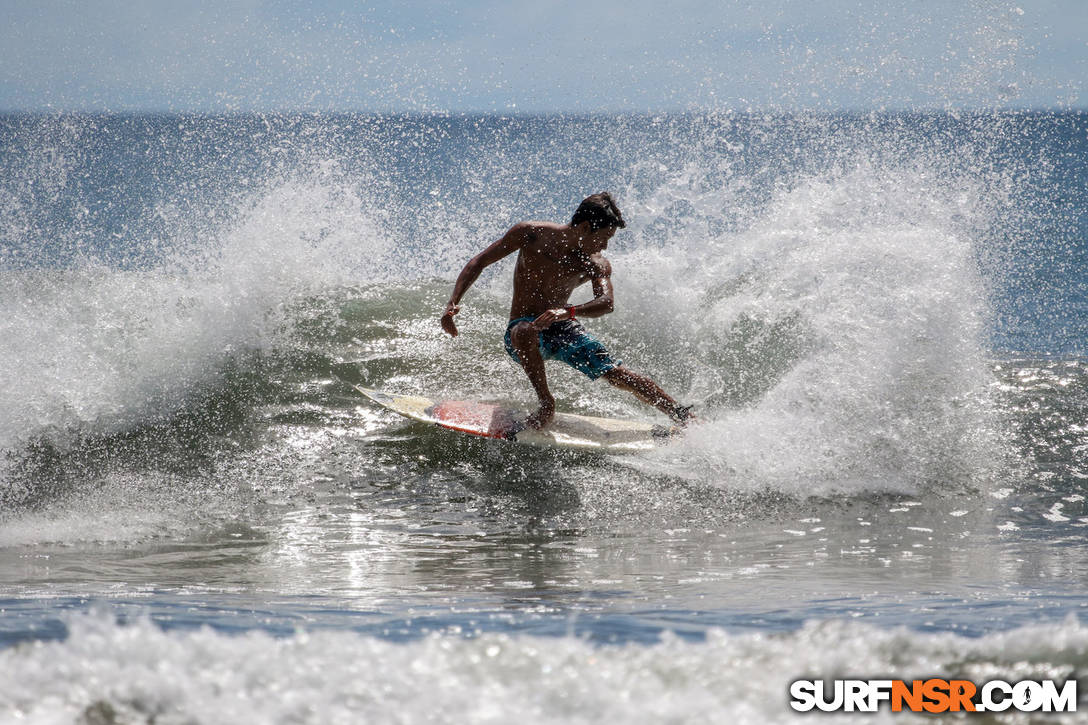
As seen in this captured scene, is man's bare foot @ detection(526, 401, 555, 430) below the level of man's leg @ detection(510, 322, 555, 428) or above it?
below

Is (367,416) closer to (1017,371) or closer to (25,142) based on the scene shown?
(1017,371)

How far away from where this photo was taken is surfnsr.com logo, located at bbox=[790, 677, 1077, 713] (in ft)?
7.01

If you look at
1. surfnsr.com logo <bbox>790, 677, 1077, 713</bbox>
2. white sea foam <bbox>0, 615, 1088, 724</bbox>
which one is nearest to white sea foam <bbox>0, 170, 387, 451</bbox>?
white sea foam <bbox>0, 615, 1088, 724</bbox>

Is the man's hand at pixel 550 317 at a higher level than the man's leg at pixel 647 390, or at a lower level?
higher

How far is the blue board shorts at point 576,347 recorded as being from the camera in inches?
242

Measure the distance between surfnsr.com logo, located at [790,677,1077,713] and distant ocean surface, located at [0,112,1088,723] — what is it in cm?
5

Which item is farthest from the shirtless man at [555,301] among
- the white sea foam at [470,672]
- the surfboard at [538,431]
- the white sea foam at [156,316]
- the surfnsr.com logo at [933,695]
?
the surfnsr.com logo at [933,695]

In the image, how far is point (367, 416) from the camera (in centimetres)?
689

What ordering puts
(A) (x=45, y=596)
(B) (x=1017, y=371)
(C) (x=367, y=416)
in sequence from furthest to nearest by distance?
(B) (x=1017, y=371), (C) (x=367, y=416), (A) (x=45, y=596)

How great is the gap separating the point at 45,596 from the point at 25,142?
197 ft

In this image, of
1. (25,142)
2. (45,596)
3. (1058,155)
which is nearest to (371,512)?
(45,596)

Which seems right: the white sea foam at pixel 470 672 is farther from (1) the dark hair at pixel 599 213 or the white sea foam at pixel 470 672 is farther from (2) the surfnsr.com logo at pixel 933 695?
(1) the dark hair at pixel 599 213

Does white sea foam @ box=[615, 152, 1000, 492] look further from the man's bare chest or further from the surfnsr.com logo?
the surfnsr.com logo

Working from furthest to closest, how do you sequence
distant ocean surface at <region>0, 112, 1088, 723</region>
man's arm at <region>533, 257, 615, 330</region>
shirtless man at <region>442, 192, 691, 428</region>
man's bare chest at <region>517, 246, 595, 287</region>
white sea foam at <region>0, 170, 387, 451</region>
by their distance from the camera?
white sea foam at <region>0, 170, 387, 451</region>, man's bare chest at <region>517, 246, 595, 287</region>, shirtless man at <region>442, 192, 691, 428</region>, man's arm at <region>533, 257, 615, 330</region>, distant ocean surface at <region>0, 112, 1088, 723</region>
